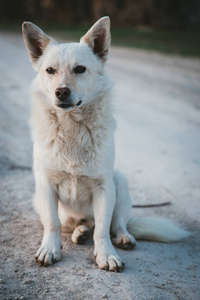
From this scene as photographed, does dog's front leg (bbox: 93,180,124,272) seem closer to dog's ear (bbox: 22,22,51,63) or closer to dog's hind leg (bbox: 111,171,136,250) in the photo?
dog's hind leg (bbox: 111,171,136,250)

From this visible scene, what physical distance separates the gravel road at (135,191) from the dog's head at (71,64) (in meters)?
0.31

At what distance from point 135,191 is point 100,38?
206 centimetres

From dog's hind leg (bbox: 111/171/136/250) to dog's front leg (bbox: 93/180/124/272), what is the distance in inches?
10.1

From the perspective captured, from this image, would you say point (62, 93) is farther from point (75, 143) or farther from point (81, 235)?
point (81, 235)

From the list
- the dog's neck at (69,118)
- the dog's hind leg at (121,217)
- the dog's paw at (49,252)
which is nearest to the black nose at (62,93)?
the dog's neck at (69,118)

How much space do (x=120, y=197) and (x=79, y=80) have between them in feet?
3.96

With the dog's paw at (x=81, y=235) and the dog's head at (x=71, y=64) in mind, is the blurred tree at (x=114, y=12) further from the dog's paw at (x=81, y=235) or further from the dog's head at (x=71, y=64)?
the dog's paw at (x=81, y=235)

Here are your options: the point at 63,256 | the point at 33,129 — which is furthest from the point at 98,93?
the point at 63,256

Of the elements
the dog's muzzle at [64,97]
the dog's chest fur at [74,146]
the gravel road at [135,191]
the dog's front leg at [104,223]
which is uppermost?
the dog's muzzle at [64,97]

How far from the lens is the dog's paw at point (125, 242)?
3082 millimetres

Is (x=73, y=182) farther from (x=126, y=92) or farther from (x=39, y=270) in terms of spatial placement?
(x=126, y=92)

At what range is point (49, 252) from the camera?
2.80m

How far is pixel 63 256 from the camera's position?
2.92 m

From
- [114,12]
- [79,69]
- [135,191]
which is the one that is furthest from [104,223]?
[114,12]
